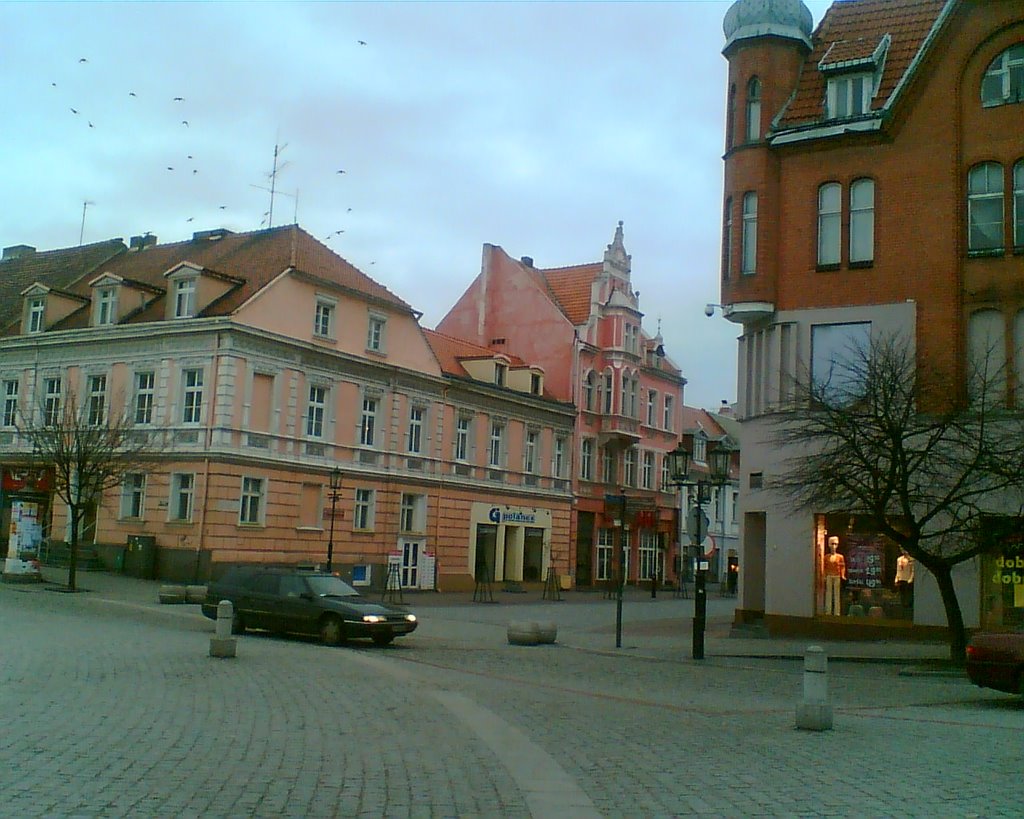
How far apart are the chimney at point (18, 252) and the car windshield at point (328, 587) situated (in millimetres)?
36762

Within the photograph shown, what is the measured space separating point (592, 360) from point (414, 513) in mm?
15562

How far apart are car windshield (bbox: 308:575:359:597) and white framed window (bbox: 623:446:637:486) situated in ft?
125

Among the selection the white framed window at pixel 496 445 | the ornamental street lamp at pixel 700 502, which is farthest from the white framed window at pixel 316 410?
the ornamental street lamp at pixel 700 502

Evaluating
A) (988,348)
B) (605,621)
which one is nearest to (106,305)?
(605,621)

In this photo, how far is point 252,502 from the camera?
38969 millimetres

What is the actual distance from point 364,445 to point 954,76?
84.6 feet

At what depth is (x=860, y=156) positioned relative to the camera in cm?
2809

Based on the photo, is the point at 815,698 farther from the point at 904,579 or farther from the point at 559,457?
the point at 559,457

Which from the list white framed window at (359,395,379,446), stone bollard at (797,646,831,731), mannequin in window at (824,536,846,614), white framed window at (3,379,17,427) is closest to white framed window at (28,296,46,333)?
white framed window at (3,379,17,427)

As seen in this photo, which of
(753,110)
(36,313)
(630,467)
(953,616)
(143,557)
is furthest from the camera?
(630,467)

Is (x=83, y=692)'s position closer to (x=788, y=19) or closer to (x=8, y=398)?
(x=788, y=19)

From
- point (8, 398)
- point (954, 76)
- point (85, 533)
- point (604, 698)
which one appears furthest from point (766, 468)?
point (8, 398)

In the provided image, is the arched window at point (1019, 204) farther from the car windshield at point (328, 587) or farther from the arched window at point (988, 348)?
the car windshield at point (328, 587)

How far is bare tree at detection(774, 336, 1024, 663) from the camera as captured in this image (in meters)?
20.8
